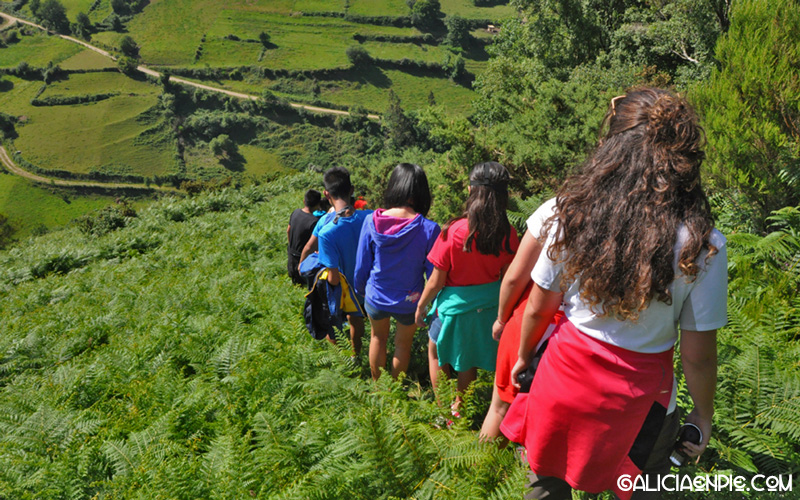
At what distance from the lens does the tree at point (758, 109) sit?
193 inches

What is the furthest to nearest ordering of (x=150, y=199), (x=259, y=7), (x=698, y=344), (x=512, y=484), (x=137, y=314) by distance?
(x=259, y=7) < (x=150, y=199) < (x=137, y=314) < (x=512, y=484) < (x=698, y=344)

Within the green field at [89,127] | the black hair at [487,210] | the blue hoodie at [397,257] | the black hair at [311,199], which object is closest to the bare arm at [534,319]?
the black hair at [487,210]

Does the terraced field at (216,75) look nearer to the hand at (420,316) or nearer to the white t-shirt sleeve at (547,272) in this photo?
the hand at (420,316)

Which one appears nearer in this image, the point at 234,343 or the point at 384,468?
the point at 384,468

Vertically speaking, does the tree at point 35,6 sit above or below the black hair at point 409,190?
above

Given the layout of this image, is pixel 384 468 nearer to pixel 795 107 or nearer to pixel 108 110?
pixel 795 107

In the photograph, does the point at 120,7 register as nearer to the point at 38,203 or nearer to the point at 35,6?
the point at 35,6

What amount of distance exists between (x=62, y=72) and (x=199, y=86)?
3177cm

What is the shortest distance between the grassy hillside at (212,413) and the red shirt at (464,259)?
0.91 m

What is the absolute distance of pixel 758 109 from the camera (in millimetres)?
5109

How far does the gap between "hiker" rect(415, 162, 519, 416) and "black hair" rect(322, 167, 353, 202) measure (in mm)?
1309

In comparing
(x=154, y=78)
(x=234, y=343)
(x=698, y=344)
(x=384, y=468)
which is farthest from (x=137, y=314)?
(x=154, y=78)

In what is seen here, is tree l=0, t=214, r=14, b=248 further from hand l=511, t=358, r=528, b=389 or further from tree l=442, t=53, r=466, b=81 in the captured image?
tree l=442, t=53, r=466, b=81

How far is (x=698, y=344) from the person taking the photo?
68.0 inches
